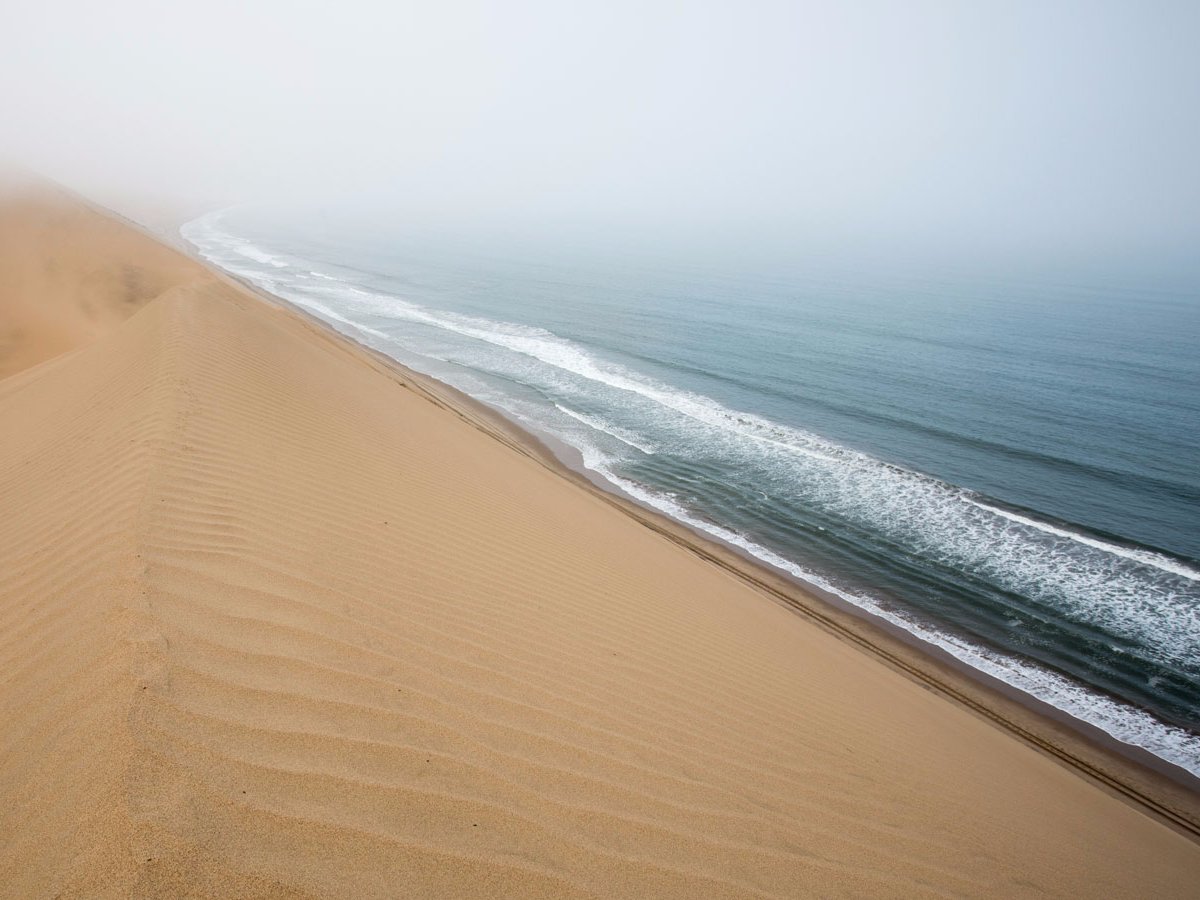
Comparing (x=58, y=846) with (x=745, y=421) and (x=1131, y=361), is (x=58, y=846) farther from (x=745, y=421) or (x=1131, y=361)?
(x=1131, y=361)

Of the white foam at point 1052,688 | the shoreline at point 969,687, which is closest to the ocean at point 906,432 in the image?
the white foam at point 1052,688

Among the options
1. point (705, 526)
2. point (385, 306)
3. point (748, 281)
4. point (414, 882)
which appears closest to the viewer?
point (414, 882)

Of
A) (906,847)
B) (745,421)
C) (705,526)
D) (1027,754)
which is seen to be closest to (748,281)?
(745,421)

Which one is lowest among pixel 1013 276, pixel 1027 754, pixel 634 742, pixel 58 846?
pixel 1027 754

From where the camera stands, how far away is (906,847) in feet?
12.1

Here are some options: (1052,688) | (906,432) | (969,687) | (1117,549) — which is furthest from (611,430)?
(1117,549)

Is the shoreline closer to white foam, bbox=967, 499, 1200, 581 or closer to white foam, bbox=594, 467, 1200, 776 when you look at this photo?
white foam, bbox=594, 467, 1200, 776

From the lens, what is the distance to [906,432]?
19672 millimetres

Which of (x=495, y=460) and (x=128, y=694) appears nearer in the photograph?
(x=128, y=694)

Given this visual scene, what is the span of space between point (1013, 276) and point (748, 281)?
3218cm

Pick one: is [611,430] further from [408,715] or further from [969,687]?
[408,715]

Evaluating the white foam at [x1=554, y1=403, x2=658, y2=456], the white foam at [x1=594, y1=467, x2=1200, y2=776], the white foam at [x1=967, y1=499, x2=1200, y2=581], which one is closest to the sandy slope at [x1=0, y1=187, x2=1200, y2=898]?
the white foam at [x1=594, y1=467, x2=1200, y2=776]

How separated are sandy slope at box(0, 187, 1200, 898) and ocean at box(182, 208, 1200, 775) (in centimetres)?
454

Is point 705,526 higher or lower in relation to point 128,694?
lower
